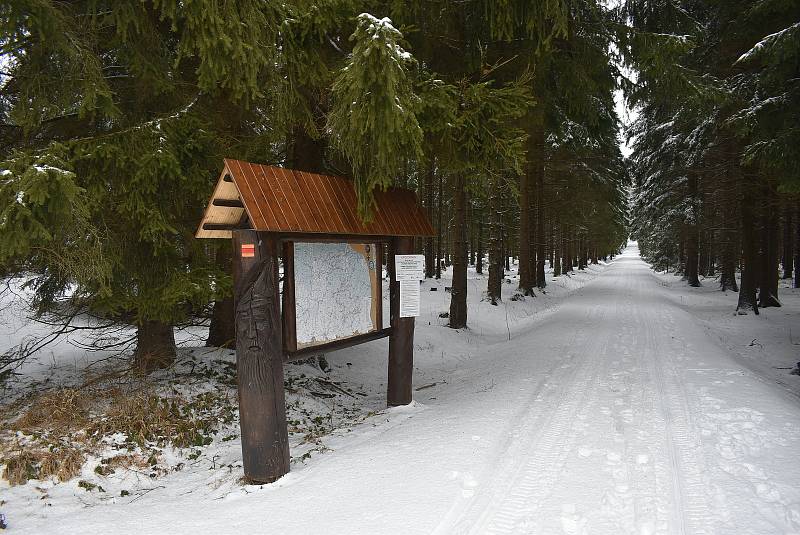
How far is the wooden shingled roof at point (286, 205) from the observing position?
14.4ft

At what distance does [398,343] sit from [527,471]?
2631 mm

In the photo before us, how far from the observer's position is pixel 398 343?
646cm

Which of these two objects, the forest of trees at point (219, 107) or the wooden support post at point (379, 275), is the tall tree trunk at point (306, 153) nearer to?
the forest of trees at point (219, 107)

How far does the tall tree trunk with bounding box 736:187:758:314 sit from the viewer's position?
1502 cm

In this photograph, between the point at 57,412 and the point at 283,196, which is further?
the point at 57,412

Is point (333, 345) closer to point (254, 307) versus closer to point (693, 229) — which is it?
point (254, 307)

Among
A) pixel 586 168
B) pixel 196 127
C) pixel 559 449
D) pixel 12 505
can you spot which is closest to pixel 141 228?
pixel 196 127

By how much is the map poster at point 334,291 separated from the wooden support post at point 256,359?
50 cm

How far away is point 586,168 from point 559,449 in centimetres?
1800

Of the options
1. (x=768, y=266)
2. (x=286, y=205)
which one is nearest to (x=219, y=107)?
(x=286, y=205)

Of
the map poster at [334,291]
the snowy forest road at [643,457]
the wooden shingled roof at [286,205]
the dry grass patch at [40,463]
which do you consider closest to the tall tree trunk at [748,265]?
the snowy forest road at [643,457]

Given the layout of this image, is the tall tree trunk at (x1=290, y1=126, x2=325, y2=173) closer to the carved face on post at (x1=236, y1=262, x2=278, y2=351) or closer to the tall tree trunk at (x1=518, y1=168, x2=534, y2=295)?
the carved face on post at (x1=236, y1=262, x2=278, y2=351)

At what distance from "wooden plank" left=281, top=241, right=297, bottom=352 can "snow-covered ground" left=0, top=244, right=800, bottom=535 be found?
127 centimetres

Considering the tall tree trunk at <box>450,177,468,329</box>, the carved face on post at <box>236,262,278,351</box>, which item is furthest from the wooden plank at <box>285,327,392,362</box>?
the tall tree trunk at <box>450,177,468,329</box>
